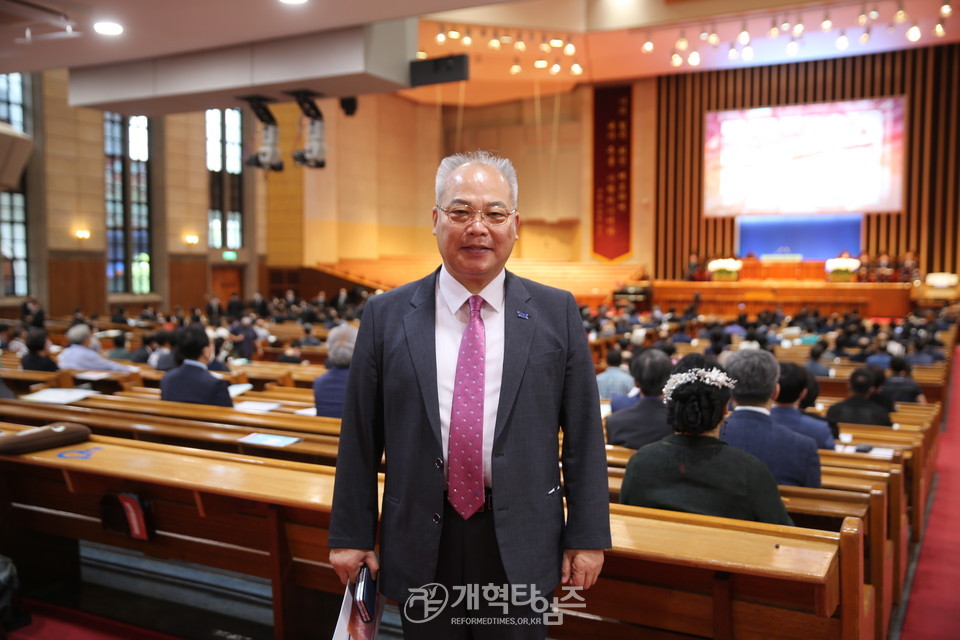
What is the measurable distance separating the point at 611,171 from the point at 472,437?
19.5 m

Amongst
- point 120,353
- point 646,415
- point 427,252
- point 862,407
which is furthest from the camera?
point 427,252

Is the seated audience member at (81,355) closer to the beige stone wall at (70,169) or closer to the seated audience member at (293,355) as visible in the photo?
the seated audience member at (293,355)

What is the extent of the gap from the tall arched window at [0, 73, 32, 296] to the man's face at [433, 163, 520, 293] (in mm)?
14255

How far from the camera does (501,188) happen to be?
1.54m

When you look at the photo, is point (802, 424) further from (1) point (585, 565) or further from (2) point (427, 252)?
(2) point (427, 252)

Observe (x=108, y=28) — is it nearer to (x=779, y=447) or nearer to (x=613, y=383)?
(x=613, y=383)

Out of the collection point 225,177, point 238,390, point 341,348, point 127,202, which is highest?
point 225,177

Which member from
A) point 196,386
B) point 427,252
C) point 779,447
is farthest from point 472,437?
point 427,252

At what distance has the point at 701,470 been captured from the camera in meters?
2.06

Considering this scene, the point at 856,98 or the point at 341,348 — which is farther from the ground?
the point at 856,98

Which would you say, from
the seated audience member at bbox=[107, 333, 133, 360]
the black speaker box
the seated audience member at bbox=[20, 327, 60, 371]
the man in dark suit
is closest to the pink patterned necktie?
the man in dark suit

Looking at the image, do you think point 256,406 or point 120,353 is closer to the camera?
point 256,406

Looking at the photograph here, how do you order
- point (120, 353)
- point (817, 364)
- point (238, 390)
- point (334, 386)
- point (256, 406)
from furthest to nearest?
point (120, 353)
point (817, 364)
point (238, 390)
point (256, 406)
point (334, 386)

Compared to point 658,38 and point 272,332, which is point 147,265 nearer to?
point 272,332
